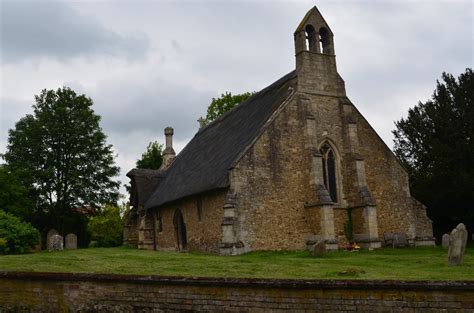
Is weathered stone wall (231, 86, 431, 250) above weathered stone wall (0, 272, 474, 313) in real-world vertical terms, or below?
above

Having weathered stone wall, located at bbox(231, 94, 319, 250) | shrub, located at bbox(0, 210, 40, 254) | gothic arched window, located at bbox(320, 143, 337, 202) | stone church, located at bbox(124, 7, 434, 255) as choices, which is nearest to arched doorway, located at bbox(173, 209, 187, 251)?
stone church, located at bbox(124, 7, 434, 255)

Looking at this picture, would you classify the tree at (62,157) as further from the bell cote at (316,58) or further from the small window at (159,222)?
the bell cote at (316,58)

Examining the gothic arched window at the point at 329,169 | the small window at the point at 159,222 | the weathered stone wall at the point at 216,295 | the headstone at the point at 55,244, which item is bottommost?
the weathered stone wall at the point at 216,295

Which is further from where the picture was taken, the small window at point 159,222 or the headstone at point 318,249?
the small window at point 159,222

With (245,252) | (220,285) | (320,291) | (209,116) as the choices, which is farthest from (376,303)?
(209,116)

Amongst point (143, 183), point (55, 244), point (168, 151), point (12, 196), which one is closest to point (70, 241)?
point (55, 244)

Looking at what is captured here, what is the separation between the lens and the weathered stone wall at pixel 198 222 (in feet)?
78.9

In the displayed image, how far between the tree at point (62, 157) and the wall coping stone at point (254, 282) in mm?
33559

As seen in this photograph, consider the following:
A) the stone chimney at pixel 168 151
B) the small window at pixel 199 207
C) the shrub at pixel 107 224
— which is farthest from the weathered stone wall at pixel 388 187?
the shrub at pixel 107 224

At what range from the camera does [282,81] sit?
2753cm

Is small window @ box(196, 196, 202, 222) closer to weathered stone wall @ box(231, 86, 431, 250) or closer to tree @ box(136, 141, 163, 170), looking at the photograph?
weathered stone wall @ box(231, 86, 431, 250)

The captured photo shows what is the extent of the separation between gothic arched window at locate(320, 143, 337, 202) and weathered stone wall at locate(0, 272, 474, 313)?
634 inches

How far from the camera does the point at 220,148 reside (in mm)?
28641

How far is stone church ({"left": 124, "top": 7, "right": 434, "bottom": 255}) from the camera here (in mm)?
23031
